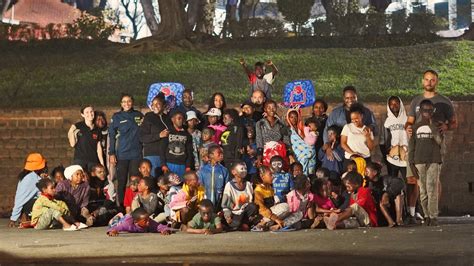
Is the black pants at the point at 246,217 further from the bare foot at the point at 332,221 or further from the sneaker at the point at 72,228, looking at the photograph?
the sneaker at the point at 72,228

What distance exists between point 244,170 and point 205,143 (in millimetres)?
1086

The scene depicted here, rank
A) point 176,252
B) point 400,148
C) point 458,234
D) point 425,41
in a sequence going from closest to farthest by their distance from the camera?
point 176,252, point 458,234, point 400,148, point 425,41

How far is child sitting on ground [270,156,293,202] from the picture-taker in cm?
1584

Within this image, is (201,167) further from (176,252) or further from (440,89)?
(440,89)

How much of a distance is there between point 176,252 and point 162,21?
1487cm

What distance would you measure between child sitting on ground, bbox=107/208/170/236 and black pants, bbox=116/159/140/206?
192 centimetres

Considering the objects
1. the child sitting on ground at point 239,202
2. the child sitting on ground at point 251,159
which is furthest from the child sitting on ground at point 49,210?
the child sitting on ground at point 251,159

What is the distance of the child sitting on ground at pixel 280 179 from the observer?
15.8m

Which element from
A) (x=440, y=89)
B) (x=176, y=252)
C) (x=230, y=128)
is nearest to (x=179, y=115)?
(x=230, y=128)

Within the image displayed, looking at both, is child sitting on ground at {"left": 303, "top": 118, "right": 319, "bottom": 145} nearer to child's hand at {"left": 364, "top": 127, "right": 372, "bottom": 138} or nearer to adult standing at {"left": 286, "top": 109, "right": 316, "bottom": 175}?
adult standing at {"left": 286, "top": 109, "right": 316, "bottom": 175}

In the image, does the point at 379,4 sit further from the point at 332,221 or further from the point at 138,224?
the point at 138,224

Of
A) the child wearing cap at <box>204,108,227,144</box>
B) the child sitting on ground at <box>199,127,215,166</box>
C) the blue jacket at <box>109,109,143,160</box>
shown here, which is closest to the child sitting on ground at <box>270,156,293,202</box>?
the child sitting on ground at <box>199,127,215,166</box>

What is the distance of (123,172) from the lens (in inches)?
690

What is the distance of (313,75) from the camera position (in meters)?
23.5
